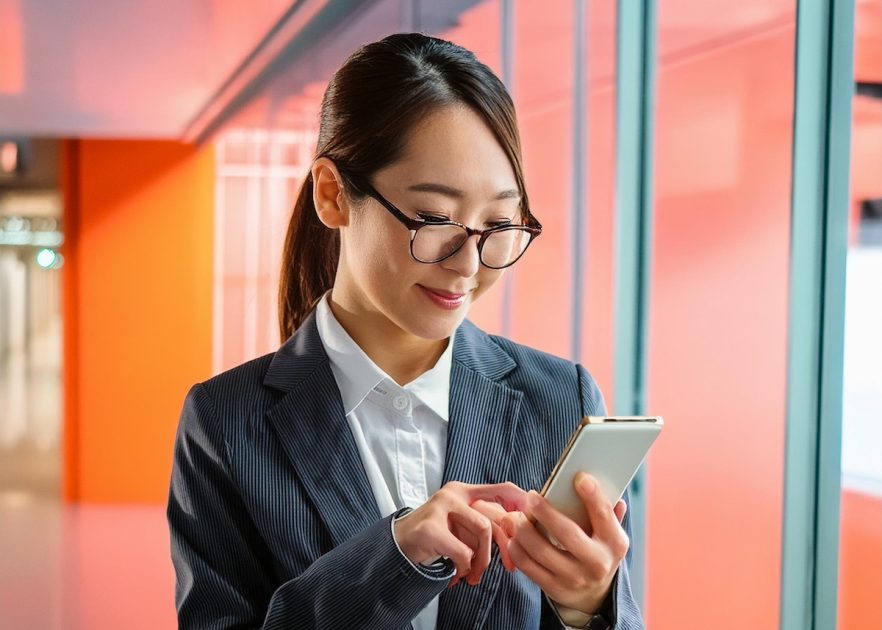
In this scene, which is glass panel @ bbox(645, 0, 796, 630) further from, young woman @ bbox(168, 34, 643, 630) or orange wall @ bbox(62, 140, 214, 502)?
orange wall @ bbox(62, 140, 214, 502)

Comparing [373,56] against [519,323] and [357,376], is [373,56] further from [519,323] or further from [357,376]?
[519,323]

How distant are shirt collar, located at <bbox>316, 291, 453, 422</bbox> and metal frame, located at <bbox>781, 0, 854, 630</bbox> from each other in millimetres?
1246

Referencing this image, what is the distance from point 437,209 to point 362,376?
288 millimetres

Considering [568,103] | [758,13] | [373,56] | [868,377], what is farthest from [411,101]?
[568,103]

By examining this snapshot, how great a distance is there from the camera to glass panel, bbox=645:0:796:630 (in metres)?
2.50

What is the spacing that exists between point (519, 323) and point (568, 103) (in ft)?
2.78

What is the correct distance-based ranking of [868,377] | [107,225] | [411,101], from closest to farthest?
[411,101] < [868,377] < [107,225]

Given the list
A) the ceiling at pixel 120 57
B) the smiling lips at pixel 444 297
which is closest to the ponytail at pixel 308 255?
the smiling lips at pixel 444 297

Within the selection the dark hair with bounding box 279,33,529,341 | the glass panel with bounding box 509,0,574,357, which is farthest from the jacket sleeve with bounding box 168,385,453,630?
the glass panel with bounding box 509,0,574,357

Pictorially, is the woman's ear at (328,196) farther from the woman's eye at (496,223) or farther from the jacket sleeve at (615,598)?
the jacket sleeve at (615,598)

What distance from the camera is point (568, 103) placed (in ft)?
11.3

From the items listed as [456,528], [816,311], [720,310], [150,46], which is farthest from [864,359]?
[150,46]

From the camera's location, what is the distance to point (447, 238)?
4.24 feet

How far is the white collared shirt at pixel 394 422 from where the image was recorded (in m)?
1.39
